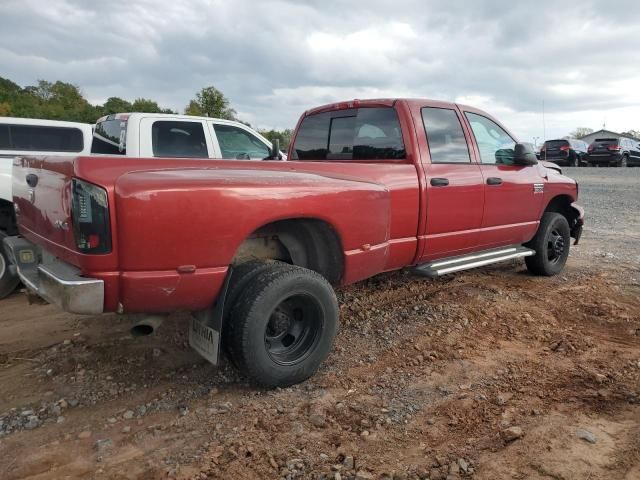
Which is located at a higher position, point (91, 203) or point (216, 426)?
point (91, 203)

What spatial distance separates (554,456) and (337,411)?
3.72 ft

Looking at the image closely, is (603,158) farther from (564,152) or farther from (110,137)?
(110,137)

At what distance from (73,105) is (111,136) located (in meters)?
44.1

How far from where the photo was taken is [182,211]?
101 inches

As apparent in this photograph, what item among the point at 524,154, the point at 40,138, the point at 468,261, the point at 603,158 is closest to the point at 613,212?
the point at 524,154

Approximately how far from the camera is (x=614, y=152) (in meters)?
23.3

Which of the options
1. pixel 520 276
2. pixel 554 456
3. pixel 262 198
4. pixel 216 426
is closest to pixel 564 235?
pixel 520 276

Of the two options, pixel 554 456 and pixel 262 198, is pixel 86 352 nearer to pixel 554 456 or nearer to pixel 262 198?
pixel 262 198

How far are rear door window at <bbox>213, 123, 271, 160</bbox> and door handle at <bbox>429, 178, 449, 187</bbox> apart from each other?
3.30 metres

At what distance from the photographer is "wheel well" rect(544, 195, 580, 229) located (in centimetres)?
588

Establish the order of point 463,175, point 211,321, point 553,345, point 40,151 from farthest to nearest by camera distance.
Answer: point 40,151, point 463,175, point 553,345, point 211,321

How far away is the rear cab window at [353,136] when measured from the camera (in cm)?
428

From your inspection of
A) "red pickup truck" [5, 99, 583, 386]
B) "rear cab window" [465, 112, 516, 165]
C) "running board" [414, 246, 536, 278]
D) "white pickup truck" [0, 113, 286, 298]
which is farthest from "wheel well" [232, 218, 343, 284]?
"white pickup truck" [0, 113, 286, 298]

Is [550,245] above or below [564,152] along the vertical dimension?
below
